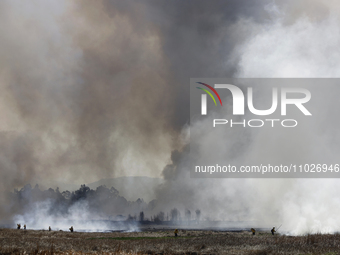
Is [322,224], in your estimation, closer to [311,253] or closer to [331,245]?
[331,245]

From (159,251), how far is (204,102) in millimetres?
50968

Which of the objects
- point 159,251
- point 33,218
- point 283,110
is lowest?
point 33,218

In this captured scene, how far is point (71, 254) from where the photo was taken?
30.0 metres

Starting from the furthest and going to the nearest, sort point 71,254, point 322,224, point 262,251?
1. point 322,224
2. point 262,251
3. point 71,254

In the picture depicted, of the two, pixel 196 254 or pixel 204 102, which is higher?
pixel 204 102

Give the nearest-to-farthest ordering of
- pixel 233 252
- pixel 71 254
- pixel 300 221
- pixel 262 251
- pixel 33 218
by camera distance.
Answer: pixel 71 254 < pixel 262 251 < pixel 233 252 < pixel 300 221 < pixel 33 218

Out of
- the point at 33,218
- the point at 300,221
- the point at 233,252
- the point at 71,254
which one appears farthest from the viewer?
the point at 33,218

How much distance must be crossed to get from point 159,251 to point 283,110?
183 feet

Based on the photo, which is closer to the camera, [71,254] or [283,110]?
[71,254]

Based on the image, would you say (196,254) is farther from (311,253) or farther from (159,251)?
(311,253)

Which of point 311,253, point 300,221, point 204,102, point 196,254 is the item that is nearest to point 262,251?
point 311,253

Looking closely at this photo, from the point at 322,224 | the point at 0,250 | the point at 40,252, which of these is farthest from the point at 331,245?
the point at 322,224

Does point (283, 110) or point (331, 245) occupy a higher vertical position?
point (283, 110)

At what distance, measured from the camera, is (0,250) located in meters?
31.6
